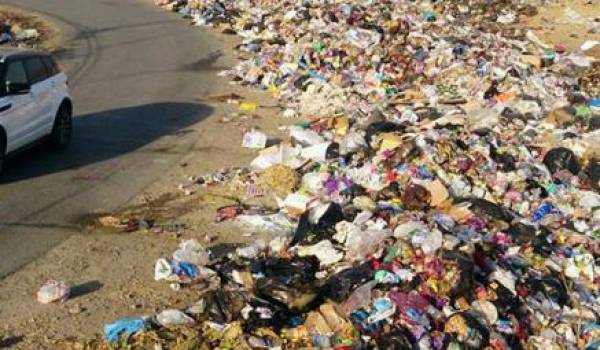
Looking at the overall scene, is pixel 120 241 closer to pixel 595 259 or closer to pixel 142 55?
pixel 595 259

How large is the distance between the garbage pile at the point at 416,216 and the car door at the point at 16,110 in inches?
124

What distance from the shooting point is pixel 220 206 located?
10.9m

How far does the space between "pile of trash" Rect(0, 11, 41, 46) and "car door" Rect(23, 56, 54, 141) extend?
12243 millimetres

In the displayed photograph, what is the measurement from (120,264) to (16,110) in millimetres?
3571

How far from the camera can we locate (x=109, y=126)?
49.1 feet

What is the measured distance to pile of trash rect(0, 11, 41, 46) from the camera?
78.6 ft

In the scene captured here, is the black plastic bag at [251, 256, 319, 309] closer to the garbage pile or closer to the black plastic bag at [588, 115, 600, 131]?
the garbage pile

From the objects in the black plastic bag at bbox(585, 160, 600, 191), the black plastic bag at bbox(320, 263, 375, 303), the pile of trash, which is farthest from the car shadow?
the pile of trash

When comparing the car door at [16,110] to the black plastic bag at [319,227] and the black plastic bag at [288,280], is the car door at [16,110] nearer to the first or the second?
the black plastic bag at [319,227]

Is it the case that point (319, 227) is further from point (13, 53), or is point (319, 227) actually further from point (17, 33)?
point (17, 33)

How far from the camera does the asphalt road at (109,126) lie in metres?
10.2

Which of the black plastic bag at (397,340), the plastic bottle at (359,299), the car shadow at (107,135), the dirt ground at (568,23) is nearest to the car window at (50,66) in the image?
the car shadow at (107,135)

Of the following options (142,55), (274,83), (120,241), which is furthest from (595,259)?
(142,55)

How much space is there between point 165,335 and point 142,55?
1644cm
